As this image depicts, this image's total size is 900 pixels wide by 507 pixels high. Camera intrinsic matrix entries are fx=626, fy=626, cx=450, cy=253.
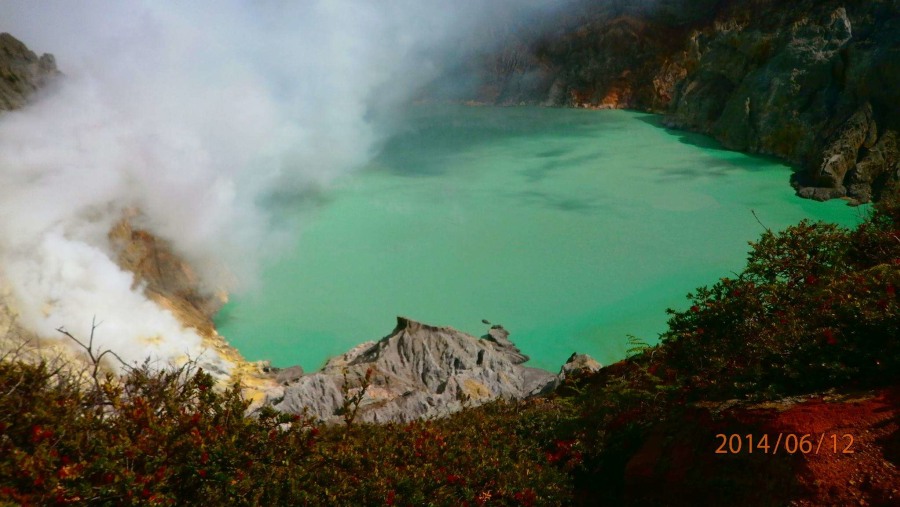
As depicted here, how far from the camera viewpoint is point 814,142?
2475cm

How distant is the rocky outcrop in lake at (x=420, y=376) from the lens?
8.81 m

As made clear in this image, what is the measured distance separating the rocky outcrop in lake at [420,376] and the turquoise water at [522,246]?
1142 millimetres

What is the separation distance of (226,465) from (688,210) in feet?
60.4

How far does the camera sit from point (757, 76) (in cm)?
2923

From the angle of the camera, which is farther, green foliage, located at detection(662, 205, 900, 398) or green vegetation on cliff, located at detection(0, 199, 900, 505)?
green foliage, located at detection(662, 205, 900, 398)

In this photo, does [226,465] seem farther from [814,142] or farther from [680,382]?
[814,142]

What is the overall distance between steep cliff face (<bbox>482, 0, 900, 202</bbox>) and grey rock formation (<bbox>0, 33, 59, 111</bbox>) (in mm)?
22921

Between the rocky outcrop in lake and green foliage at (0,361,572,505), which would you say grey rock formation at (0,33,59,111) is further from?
green foliage at (0,361,572,505)

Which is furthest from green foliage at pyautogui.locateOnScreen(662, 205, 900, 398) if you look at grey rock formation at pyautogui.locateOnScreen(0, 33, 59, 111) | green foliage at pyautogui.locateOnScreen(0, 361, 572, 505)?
grey rock formation at pyautogui.locateOnScreen(0, 33, 59, 111)

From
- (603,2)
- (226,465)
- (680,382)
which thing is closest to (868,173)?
(680,382)

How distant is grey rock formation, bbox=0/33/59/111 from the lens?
14188mm

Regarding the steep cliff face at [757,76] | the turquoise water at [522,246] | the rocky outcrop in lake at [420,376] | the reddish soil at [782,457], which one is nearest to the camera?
the reddish soil at [782,457]
